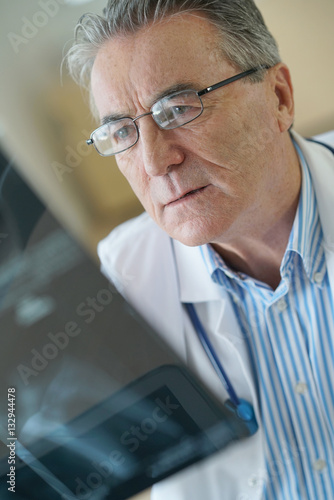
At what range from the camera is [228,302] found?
799 millimetres

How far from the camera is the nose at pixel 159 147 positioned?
2.18ft

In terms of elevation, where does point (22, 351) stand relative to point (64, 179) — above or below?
below

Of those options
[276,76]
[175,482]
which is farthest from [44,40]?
[175,482]

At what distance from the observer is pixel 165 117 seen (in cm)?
66

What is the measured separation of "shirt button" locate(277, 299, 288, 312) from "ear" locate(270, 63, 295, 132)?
0.26 metres

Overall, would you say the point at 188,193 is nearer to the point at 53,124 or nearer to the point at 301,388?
the point at 53,124

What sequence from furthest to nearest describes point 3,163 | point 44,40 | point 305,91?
point 305,91 < point 44,40 < point 3,163

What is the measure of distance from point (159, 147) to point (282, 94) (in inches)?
9.4

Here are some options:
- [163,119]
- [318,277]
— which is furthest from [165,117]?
[318,277]

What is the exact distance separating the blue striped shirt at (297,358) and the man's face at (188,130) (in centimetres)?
12

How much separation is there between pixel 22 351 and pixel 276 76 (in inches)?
20.8

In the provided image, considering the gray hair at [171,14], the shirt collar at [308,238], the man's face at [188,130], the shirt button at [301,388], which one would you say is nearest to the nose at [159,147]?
the man's face at [188,130]

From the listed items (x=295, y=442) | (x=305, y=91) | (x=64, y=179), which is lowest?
(x=295, y=442)

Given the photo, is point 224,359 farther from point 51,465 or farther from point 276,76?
point 276,76
